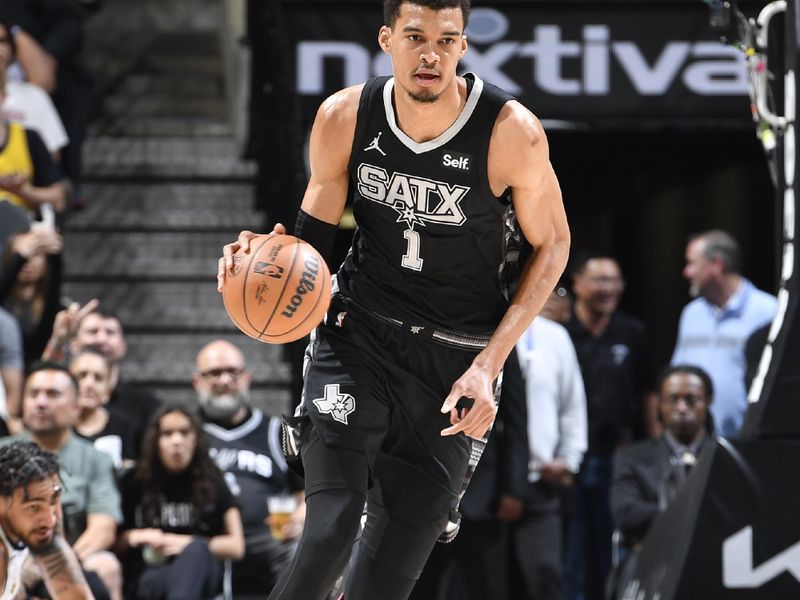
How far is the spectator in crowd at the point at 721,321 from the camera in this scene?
26.1 ft

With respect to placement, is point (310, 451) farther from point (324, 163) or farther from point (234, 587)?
point (234, 587)

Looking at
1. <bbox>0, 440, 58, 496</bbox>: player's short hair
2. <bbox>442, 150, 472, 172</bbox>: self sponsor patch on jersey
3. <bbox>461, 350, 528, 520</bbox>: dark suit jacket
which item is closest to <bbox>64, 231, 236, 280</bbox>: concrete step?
<bbox>461, 350, 528, 520</bbox>: dark suit jacket

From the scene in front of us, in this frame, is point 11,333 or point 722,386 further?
point 722,386

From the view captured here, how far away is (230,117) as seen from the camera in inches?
452

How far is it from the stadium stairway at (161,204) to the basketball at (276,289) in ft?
17.4

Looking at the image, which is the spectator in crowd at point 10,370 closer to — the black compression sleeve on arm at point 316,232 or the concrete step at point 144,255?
the concrete step at point 144,255

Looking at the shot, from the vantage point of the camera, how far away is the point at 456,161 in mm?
3992

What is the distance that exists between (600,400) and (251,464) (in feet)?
6.98

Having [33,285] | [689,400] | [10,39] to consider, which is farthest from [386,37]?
[10,39]

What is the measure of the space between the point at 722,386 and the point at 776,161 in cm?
273

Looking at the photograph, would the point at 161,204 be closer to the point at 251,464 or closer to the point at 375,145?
the point at 251,464

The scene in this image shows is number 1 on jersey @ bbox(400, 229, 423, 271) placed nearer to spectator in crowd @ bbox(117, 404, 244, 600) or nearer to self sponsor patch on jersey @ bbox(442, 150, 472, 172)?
self sponsor patch on jersey @ bbox(442, 150, 472, 172)

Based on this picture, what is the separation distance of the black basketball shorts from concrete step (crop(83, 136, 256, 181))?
667cm

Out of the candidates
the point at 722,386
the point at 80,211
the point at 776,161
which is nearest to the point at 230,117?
the point at 80,211
